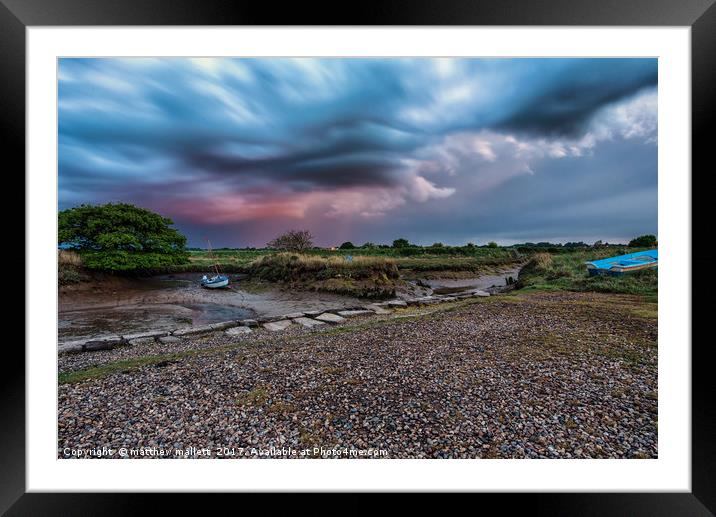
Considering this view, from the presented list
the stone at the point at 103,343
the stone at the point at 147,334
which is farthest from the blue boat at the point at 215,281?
the stone at the point at 103,343

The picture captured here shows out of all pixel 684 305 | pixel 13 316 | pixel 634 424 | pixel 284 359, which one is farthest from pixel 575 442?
pixel 13 316

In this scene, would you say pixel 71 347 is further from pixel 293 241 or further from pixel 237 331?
pixel 293 241

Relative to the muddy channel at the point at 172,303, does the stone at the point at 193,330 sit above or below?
below

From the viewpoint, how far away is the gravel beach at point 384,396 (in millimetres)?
1654

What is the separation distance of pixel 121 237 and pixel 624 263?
7274 millimetres

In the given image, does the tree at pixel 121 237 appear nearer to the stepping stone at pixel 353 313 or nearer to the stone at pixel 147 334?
the stone at pixel 147 334

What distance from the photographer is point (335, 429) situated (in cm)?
170

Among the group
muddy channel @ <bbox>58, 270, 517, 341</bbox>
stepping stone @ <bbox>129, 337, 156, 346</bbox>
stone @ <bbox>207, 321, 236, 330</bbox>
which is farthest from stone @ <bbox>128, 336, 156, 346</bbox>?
stone @ <bbox>207, 321, 236, 330</bbox>

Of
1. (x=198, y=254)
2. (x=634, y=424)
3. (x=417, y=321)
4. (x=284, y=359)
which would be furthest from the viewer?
(x=417, y=321)

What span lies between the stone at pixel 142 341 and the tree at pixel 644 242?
647 cm
